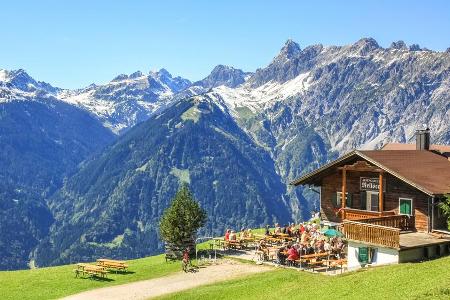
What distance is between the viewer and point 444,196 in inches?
1642

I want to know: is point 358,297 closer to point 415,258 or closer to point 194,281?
point 415,258

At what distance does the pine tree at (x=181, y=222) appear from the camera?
49.2m

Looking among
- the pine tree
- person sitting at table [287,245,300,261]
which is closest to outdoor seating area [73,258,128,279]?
the pine tree

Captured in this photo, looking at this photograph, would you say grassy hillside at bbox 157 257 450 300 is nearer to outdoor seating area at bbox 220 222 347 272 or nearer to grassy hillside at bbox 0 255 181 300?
outdoor seating area at bbox 220 222 347 272

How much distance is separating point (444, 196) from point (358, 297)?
17231 mm

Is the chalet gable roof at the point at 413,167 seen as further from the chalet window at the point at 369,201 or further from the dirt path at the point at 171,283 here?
the dirt path at the point at 171,283

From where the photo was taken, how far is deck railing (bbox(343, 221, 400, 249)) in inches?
1410

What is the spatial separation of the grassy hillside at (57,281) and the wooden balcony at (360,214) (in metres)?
15.1

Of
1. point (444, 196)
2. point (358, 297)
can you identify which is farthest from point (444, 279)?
point (444, 196)

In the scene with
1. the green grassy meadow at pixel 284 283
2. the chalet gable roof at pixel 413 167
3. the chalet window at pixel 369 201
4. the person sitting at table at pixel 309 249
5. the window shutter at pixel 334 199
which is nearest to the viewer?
the green grassy meadow at pixel 284 283

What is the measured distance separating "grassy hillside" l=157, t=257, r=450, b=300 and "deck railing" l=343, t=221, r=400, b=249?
5.94 feet

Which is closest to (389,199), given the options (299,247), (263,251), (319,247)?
(319,247)

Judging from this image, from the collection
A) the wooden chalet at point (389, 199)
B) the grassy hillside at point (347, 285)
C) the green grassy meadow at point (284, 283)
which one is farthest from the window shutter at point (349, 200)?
the grassy hillside at point (347, 285)

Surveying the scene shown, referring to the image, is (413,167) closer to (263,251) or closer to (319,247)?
(319,247)
